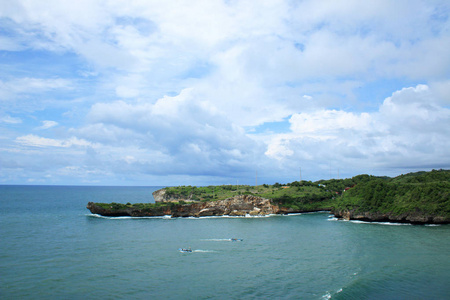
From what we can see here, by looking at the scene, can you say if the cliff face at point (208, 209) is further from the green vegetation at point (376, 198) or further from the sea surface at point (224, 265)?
the sea surface at point (224, 265)

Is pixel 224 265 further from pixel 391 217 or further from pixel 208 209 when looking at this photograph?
pixel 208 209

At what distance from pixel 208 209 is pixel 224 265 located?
220 ft

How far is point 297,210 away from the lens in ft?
373

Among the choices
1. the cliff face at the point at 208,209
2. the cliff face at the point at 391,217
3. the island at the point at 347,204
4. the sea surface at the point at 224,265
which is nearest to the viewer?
the sea surface at the point at 224,265

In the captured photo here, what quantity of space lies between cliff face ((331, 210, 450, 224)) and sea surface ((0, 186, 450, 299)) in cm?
1177

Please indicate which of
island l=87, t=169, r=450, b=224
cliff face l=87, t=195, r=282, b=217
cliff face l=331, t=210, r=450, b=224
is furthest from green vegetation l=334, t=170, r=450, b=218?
cliff face l=87, t=195, r=282, b=217

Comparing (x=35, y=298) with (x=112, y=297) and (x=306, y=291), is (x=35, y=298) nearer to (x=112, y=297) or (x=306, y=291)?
(x=112, y=297)

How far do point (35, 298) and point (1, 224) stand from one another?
5833cm

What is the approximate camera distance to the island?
80.6m

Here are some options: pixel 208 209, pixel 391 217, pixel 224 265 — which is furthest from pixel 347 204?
pixel 224 265

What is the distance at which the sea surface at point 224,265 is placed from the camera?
1217 inches

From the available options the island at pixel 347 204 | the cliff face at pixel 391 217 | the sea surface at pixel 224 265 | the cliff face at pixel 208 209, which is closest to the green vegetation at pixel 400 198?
the island at pixel 347 204

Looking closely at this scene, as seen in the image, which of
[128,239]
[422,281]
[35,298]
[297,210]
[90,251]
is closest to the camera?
[35,298]

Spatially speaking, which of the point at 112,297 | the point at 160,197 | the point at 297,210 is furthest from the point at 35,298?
the point at 160,197
